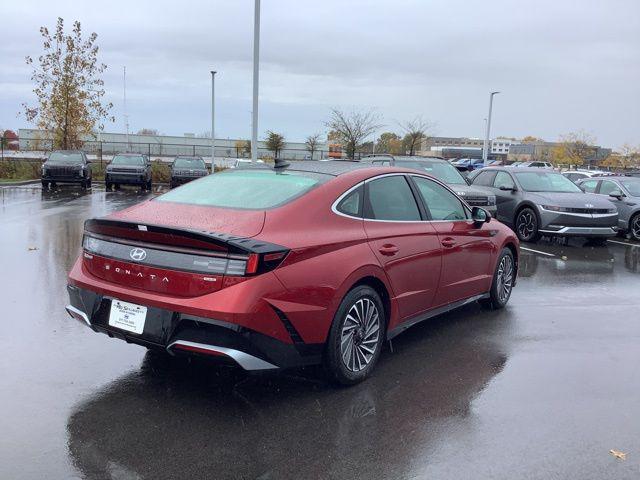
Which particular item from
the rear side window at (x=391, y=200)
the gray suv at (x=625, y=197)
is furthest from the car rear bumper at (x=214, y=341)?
the gray suv at (x=625, y=197)

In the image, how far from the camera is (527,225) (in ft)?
42.3

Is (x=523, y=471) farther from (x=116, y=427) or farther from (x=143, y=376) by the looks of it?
(x=143, y=376)

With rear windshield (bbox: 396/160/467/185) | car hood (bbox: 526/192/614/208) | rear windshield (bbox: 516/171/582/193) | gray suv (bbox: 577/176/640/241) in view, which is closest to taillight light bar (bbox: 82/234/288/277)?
car hood (bbox: 526/192/614/208)

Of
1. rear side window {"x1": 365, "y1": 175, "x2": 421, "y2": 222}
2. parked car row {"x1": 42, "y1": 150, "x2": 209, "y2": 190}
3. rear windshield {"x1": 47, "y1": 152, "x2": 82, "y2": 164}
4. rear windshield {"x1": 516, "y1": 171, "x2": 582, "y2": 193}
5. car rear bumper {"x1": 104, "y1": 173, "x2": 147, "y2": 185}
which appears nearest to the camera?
rear side window {"x1": 365, "y1": 175, "x2": 421, "y2": 222}

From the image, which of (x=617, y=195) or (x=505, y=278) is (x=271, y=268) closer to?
(x=505, y=278)

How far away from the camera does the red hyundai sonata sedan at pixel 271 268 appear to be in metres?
3.63

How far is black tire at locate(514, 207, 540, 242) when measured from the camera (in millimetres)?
12617

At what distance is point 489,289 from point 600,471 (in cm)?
329

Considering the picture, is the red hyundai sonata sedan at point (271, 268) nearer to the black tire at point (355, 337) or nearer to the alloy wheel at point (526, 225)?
the black tire at point (355, 337)

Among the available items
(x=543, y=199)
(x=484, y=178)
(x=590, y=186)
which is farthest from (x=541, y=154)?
(x=543, y=199)

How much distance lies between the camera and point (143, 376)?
445 centimetres

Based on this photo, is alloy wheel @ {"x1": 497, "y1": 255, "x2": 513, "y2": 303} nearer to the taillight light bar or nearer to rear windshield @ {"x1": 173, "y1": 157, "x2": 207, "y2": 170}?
the taillight light bar

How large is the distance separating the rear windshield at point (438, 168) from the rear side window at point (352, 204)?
902 centimetres

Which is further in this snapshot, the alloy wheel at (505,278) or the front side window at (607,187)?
the front side window at (607,187)
